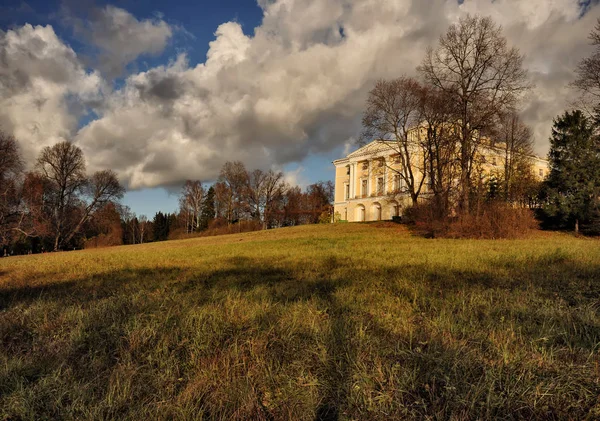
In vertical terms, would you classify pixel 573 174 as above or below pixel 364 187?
below

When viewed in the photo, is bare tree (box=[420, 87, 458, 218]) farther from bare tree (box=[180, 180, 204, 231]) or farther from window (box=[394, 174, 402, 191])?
bare tree (box=[180, 180, 204, 231])

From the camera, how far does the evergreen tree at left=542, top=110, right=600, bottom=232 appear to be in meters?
27.1

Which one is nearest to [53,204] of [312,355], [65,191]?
[65,191]

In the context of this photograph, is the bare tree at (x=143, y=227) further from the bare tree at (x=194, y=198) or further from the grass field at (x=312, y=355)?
the grass field at (x=312, y=355)

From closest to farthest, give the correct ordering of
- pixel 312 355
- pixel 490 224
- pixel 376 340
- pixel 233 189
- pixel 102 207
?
pixel 312 355, pixel 376 340, pixel 490 224, pixel 102 207, pixel 233 189

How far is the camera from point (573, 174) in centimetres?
2814

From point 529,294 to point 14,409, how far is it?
6012 millimetres

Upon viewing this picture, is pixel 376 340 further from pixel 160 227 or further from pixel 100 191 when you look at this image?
pixel 160 227

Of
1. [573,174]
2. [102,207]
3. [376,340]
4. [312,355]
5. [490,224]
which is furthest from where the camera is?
[102,207]

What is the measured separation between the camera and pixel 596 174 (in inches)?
1070

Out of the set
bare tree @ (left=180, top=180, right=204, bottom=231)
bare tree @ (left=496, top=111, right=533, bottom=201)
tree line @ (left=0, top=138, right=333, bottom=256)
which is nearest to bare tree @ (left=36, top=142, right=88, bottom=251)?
tree line @ (left=0, top=138, right=333, bottom=256)

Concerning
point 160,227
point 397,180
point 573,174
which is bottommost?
point 160,227

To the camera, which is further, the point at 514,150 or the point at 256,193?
the point at 256,193

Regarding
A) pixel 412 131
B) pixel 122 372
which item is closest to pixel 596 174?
pixel 412 131
